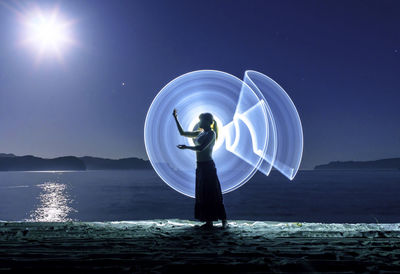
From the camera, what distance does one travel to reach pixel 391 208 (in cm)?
6744

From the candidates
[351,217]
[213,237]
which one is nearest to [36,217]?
[351,217]

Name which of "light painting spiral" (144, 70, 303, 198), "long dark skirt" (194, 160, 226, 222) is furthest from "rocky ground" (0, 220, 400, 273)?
"light painting spiral" (144, 70, 303, 198)

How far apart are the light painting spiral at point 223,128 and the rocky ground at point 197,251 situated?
352 centimetres

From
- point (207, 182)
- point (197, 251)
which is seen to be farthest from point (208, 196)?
point (197, 251)

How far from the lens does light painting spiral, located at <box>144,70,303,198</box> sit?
8.86 meters

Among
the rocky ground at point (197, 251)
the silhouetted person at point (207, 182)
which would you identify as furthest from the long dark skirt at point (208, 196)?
the rocky ground at point (197, 251)

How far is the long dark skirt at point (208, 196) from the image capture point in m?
6.51

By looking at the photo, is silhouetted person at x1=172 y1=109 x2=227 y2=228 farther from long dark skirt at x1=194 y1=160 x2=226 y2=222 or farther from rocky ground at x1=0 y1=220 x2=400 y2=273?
rocky ground at x1=0 y1=220 x2=400 y2=273

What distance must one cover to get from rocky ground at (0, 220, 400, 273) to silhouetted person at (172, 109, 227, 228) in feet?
2.98

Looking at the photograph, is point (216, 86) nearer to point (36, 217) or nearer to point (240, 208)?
point (36, 217)

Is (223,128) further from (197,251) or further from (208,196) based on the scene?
(197,251)

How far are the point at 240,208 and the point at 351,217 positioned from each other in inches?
847

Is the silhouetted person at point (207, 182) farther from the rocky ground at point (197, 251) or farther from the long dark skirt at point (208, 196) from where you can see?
the rocky ground at point (197, 251)

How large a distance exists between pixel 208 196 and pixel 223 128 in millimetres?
2368
